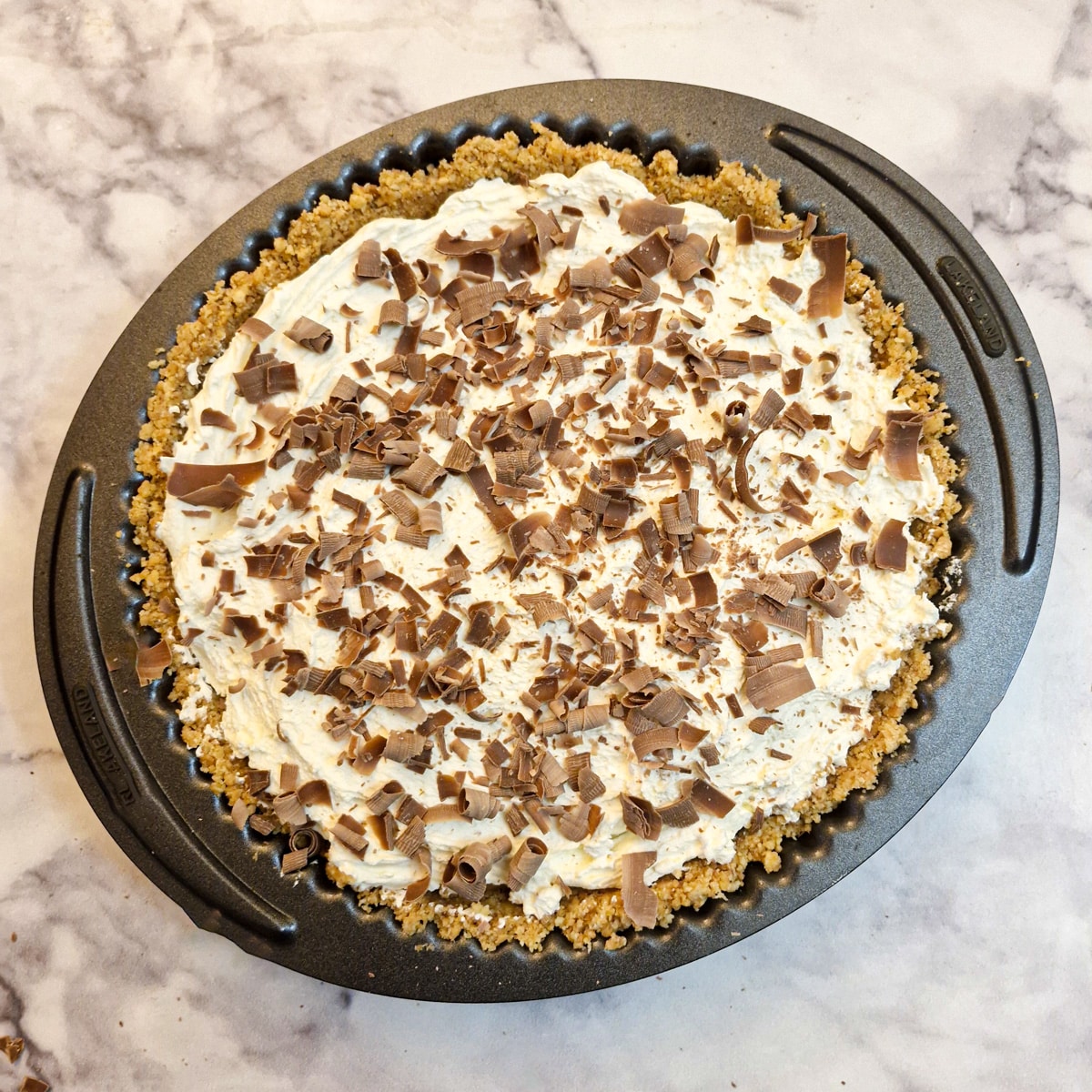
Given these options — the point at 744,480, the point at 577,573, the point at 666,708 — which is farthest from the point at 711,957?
the point at 744,480

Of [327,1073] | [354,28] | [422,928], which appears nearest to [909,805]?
[422,928]

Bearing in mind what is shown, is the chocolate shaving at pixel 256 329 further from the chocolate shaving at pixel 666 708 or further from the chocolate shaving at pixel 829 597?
the chocolate shaving at pixel 829 597

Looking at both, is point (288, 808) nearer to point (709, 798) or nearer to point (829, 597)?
point (709, 798)

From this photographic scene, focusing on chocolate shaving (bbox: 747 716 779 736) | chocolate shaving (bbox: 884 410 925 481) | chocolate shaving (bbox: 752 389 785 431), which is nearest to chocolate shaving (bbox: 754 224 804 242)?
chocolate shaving (bbox: 752 389 785 431)

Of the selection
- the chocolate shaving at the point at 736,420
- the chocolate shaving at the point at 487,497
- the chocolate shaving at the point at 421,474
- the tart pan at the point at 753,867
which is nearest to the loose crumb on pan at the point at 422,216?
the tart pan at the point at 753,867

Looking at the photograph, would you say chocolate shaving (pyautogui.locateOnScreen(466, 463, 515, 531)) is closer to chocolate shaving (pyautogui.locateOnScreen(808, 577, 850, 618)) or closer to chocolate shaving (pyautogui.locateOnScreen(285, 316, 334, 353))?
chocolate shaving (pyautogui.locateOnScreen(285, 316, 334, 353))
